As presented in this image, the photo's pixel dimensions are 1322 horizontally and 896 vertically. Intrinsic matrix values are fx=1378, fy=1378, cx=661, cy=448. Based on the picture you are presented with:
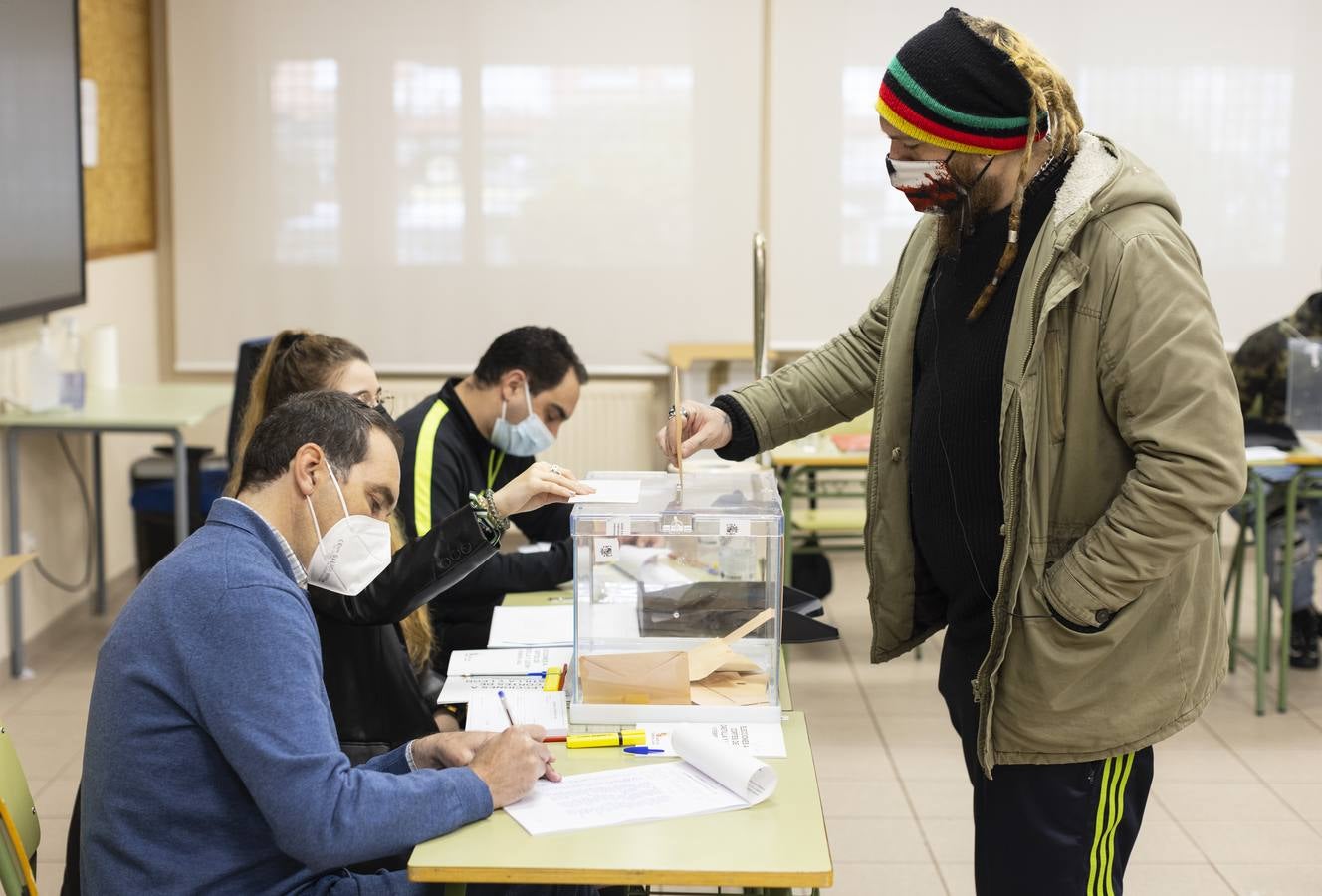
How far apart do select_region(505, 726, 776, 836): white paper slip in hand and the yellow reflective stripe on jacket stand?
1.03 m

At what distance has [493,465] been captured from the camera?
3037 mm

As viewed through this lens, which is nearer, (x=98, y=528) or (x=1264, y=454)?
(x=1264, y=454)

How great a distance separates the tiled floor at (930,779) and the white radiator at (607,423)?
1.57 meters

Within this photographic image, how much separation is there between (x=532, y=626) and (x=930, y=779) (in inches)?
61.8

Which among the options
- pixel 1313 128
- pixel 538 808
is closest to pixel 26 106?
pixel 538 808

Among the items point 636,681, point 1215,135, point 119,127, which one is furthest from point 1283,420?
point 119,127

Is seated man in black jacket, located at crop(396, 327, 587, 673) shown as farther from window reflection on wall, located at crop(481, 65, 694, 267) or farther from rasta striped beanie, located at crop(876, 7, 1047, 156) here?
window reflection on wall, located at crop(481, 65, 694, 267)

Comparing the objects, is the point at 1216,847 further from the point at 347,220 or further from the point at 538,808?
the point at 347,220

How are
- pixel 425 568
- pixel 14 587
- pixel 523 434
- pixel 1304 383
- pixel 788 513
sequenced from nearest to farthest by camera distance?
pixel 425 568 < pixel 523 434 < pixel 14 587 < pixel 1304 383 < pixel 788 513

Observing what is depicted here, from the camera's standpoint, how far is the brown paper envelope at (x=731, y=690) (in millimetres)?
1944

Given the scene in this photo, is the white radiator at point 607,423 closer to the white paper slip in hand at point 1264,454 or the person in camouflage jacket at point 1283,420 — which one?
the person in camouflage jacket at point 1283,420

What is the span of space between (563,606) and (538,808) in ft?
2.97

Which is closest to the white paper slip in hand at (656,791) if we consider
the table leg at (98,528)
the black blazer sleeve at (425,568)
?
the black blazer sleeve at (425,568)

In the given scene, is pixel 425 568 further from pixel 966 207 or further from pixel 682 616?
pixel 966 207
